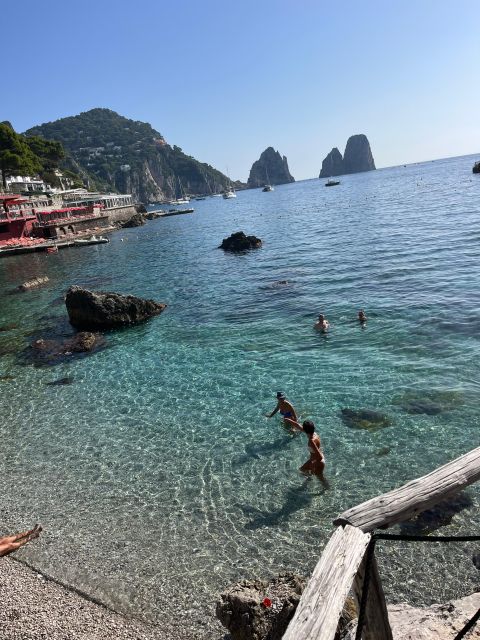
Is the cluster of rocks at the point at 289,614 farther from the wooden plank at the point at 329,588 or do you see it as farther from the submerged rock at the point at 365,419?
the submerged rock at the point at 365,419

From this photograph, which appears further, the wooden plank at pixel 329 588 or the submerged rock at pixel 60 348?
the submerged rock at pixel 60 348

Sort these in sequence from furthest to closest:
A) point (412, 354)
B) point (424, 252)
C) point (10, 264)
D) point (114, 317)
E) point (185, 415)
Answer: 1. point (10, 264)
2. point (424, 252)
3. point (114, 317)
4. point (412, 354)
5. point (185, 415)

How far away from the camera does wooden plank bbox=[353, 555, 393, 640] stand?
11.3 ft

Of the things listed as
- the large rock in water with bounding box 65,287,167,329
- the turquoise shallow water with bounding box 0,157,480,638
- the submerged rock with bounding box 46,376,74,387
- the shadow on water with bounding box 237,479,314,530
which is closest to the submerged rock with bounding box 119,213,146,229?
the turquoise shallow water with bounding box 0,157,480,638

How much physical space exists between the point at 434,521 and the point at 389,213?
6634 centimetres

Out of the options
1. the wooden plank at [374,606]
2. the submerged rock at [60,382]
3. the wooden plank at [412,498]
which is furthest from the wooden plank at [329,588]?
the submerged rock at [60,382]

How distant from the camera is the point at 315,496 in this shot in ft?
34.1

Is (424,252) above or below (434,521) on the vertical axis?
above

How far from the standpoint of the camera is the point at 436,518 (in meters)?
9.21

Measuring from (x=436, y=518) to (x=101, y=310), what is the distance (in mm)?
20354

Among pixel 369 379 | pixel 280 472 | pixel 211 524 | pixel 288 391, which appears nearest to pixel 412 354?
pixel 369 379

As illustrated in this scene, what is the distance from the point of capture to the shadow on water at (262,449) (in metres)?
12.1

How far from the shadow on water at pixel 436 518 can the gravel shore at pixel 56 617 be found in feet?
15.4

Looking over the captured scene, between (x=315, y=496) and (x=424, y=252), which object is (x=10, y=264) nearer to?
(x=424, y=252)
